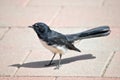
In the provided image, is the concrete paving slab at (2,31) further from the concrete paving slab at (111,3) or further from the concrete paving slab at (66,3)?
the concrete paving slab at (111,3)

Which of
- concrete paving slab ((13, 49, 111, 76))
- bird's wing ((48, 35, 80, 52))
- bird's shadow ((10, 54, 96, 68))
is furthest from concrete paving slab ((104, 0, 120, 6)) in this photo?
bird's wing ((48, 35, 80, 52))

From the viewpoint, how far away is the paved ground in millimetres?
9352

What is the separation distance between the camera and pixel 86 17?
12.1m

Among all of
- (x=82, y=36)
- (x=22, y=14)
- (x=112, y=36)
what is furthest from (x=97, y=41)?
(x=22, y=14)

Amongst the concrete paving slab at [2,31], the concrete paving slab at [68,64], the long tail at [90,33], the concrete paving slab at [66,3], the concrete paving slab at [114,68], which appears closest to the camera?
the concrete paving slab at [114,68]

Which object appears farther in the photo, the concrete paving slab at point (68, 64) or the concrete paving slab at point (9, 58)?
the concrete paving slab at point (9, 58)

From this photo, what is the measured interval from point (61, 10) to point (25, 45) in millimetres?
2230

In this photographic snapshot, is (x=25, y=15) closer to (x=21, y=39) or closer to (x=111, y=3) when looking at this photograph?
(x=21, y=39)

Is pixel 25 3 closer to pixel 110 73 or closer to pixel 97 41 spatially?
pixel 97 41

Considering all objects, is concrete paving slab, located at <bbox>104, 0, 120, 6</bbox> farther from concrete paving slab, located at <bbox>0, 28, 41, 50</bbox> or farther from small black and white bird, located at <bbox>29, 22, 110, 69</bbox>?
small black and white bird, located at <bbox>29, 22, 110, 69</bbox>

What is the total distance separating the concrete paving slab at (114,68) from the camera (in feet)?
29.7

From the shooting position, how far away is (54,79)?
907cm

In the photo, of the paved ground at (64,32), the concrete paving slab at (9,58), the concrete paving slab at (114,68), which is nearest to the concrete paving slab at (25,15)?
the paved ground at (64,32)

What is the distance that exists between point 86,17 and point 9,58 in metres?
2.76
